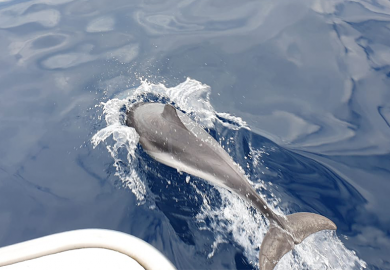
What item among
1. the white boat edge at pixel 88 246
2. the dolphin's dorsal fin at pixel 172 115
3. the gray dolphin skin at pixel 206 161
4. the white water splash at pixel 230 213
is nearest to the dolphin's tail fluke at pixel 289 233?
the gray dolphin skin at pixel 206 161

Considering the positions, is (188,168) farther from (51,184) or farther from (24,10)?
(24,10)

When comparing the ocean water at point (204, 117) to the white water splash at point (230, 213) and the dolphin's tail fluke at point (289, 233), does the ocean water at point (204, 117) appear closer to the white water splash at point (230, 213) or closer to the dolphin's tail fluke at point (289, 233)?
the white water splash at point (230, 213)

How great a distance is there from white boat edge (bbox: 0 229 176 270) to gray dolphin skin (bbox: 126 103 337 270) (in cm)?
196

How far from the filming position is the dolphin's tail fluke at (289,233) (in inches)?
204

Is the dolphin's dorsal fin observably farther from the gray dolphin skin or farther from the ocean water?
the ocean water

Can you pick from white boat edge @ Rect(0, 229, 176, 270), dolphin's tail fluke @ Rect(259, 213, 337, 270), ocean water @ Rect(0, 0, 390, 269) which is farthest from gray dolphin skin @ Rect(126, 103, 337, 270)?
white boat edge @ Rect(0, 229, 176, 270)

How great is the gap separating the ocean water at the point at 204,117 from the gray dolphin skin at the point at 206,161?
0.33m

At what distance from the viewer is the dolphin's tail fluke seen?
5184 mm

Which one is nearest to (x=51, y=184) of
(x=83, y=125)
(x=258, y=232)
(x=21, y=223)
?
(x=21, y=223)

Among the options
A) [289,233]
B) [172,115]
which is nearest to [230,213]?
[289,233]

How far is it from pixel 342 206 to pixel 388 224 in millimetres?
803

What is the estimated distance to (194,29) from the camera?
10984mm

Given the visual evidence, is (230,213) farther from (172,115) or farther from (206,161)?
(172,115)

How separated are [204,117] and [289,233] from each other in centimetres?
349
